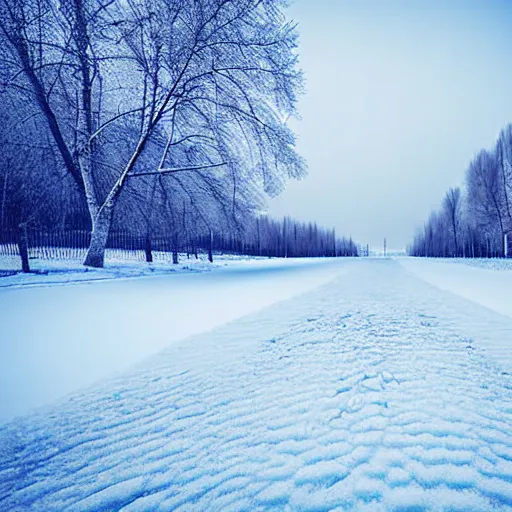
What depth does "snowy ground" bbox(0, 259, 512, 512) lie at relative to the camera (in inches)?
34.3

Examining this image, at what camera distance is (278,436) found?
1153 mm

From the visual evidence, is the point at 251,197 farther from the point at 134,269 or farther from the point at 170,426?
the point at 170,426

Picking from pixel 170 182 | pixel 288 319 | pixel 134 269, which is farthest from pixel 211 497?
pixel 170 182

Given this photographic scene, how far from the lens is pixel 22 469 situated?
3.31 feet

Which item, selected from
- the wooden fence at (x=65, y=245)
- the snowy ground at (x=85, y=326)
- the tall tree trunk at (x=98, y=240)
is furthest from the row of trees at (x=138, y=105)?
the snowy ground at (x=85, y=326)

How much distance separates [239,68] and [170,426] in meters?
9.23

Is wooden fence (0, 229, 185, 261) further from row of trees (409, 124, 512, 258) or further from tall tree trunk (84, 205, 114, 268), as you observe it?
row of trees (409, 124, 512, 258)

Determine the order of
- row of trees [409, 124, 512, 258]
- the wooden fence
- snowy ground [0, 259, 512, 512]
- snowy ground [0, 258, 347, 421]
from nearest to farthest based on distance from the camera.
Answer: snowy ground [0, 259, 512, 512] < snowy ground [0, 258, 347, 421] < the wooden fence < row of trees [409, 124, 512, 258]

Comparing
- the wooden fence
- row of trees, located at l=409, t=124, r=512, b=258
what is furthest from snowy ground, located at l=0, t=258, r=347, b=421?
row of trees, located at l=409, t=124, r=512, b=258

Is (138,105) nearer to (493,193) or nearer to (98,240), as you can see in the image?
(98,240)

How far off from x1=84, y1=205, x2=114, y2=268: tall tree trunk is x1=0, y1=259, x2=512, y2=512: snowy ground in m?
6.98

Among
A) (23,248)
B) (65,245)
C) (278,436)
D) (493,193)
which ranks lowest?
(278,436)

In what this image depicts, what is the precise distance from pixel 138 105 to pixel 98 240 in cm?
494

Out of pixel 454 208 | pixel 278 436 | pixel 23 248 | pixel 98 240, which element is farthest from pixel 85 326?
pixel 454 208
